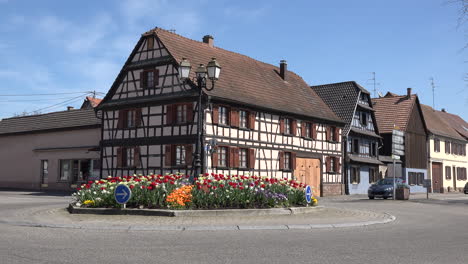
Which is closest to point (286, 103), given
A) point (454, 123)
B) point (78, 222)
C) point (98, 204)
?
point (98, 204)

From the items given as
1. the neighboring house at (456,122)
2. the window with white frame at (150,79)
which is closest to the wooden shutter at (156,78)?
the window with white frame at (150,79)

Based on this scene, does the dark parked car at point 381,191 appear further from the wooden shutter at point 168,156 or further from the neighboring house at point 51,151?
the neighboring house at point 51,151

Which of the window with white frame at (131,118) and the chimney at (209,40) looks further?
the chimney at (209,40)

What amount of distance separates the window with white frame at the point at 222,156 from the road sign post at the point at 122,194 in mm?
14076

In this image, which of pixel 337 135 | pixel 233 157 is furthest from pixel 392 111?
pixel 233 157

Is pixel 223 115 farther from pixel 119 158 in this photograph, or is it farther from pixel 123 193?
pixel 123 193

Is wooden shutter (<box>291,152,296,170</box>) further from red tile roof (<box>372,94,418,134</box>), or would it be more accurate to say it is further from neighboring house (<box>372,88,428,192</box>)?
red tile roof (<box>372,94,418,134</box>)

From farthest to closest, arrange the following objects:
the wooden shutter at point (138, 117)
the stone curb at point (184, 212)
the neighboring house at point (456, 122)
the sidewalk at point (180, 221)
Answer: the neighboring house at point (456, 122) → the wooden shutter at point (138, 117) → the stone curb at point (184, 212) → the sidewalk at point (180, 221)

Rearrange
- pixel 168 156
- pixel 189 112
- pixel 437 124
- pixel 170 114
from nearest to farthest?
1. pixel 189 112
2. pixel 168 156
3. pixel 170 114
4. pixel 437 124

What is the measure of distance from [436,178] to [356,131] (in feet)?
56.2

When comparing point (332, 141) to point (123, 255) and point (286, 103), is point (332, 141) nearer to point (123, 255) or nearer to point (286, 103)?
point (286, 103)

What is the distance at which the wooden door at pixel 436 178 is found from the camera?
5303 cm

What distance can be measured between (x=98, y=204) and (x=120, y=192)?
136 centimetres

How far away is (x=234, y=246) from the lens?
920cm
